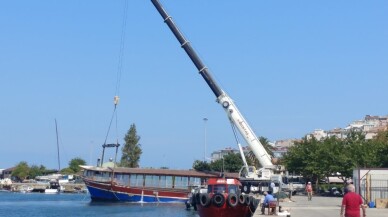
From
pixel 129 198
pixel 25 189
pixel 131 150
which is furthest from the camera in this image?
pixel 25 189

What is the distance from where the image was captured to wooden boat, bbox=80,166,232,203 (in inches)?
3351

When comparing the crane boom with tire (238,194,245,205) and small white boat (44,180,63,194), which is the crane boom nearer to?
tire (238,194,245,205)

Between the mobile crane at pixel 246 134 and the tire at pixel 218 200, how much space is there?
21.3m

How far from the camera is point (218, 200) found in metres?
43.7

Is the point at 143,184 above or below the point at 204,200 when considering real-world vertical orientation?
above

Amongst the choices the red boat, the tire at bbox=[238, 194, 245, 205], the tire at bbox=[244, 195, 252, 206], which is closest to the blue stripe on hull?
the tire at bbox=[244, 195, 252, 206]

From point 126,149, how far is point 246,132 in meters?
70.7

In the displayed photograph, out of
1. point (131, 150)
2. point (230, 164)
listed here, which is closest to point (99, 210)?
point (230, 164)

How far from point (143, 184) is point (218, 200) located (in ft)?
143

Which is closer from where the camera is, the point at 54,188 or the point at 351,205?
the point at 351,205

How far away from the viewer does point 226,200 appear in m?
43.7

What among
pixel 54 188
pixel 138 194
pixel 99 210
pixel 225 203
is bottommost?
pixel 99 210

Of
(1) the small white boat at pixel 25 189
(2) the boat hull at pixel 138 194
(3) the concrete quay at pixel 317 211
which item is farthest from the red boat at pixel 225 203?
(1) the small white boat at pixel 25 189

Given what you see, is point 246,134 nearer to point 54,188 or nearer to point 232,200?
point 232,200
